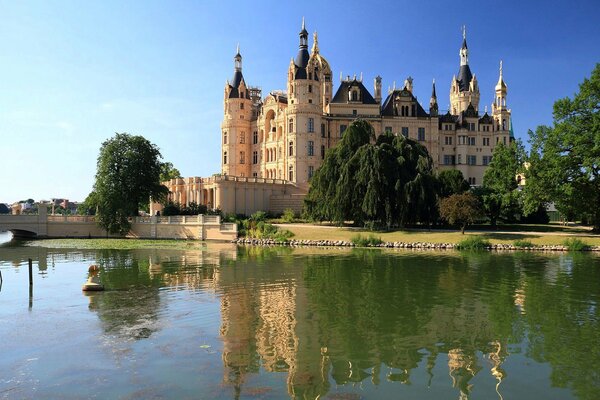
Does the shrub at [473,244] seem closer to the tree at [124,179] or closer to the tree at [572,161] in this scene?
the tree at [572,161]

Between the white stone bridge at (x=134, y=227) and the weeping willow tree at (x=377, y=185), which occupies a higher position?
the weeping willow tree at (x=377, y=185)

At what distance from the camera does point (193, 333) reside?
14547 mm

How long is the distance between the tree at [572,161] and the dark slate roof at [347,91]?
134ft

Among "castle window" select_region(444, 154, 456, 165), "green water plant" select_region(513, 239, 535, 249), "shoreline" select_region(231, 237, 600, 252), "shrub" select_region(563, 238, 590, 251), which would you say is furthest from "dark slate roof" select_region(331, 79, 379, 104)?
"shrub" select_region(563, 238, 590, 251)

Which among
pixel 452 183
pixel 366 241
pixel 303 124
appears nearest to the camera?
pixel 366 241

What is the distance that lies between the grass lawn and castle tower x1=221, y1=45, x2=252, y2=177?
35.2 m

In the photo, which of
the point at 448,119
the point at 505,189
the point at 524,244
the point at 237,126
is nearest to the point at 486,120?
the point at 448,119

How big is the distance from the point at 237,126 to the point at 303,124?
1571 centimetres

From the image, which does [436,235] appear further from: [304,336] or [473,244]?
[304,336]

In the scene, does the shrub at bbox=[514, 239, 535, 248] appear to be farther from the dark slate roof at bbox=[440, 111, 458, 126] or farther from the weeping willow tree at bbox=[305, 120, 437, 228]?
the dark slate roof at bbox=[440, 111, 458, 126]

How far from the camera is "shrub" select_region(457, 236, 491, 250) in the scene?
44006 mm

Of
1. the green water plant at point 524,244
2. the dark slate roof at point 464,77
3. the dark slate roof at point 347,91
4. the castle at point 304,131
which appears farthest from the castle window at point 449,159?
the green water plant at point 524,244

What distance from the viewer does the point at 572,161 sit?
45.3 m

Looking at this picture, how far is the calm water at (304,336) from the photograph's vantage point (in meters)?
10.4
